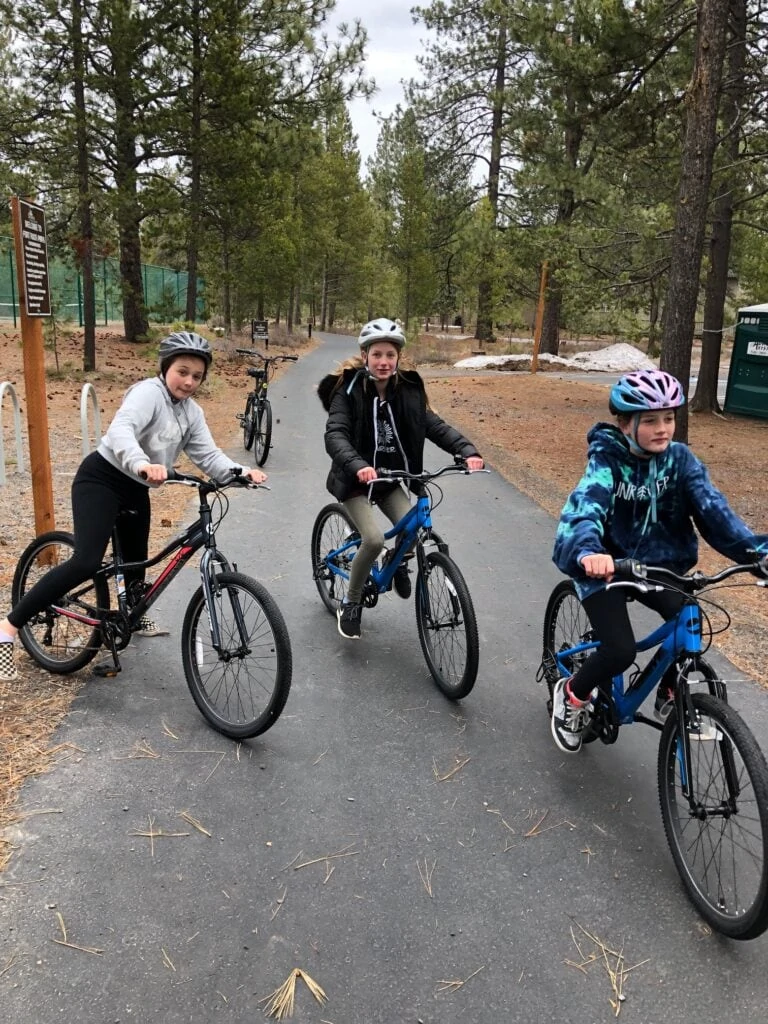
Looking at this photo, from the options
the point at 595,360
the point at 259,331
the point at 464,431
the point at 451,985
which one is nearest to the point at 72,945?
the point at 451,985

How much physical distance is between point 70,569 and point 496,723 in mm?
2254

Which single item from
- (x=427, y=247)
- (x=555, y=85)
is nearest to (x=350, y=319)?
(x=427, y=247)

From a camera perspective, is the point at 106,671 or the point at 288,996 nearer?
the point at 288,996

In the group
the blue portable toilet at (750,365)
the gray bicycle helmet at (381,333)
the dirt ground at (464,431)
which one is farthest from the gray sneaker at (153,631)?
the blue portable toilet at (750,365)

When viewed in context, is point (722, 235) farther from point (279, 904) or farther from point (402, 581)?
point (279, 904)

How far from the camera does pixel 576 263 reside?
1411 cm

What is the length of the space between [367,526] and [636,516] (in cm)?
173

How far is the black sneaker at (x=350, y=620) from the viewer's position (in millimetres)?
4809

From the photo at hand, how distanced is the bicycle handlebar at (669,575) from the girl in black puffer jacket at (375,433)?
1.73m

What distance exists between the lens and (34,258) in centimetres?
530

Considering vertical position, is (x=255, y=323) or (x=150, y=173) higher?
(x=150, y=173)

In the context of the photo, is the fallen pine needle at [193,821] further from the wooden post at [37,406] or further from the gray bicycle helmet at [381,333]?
the wooden post at [37,406]

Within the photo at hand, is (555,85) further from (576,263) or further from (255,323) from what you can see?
(255,323)

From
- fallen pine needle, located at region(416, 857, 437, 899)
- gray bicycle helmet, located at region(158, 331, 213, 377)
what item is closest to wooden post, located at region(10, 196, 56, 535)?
gray bicycle helmet, located at region(158, 331, 213, 377)
